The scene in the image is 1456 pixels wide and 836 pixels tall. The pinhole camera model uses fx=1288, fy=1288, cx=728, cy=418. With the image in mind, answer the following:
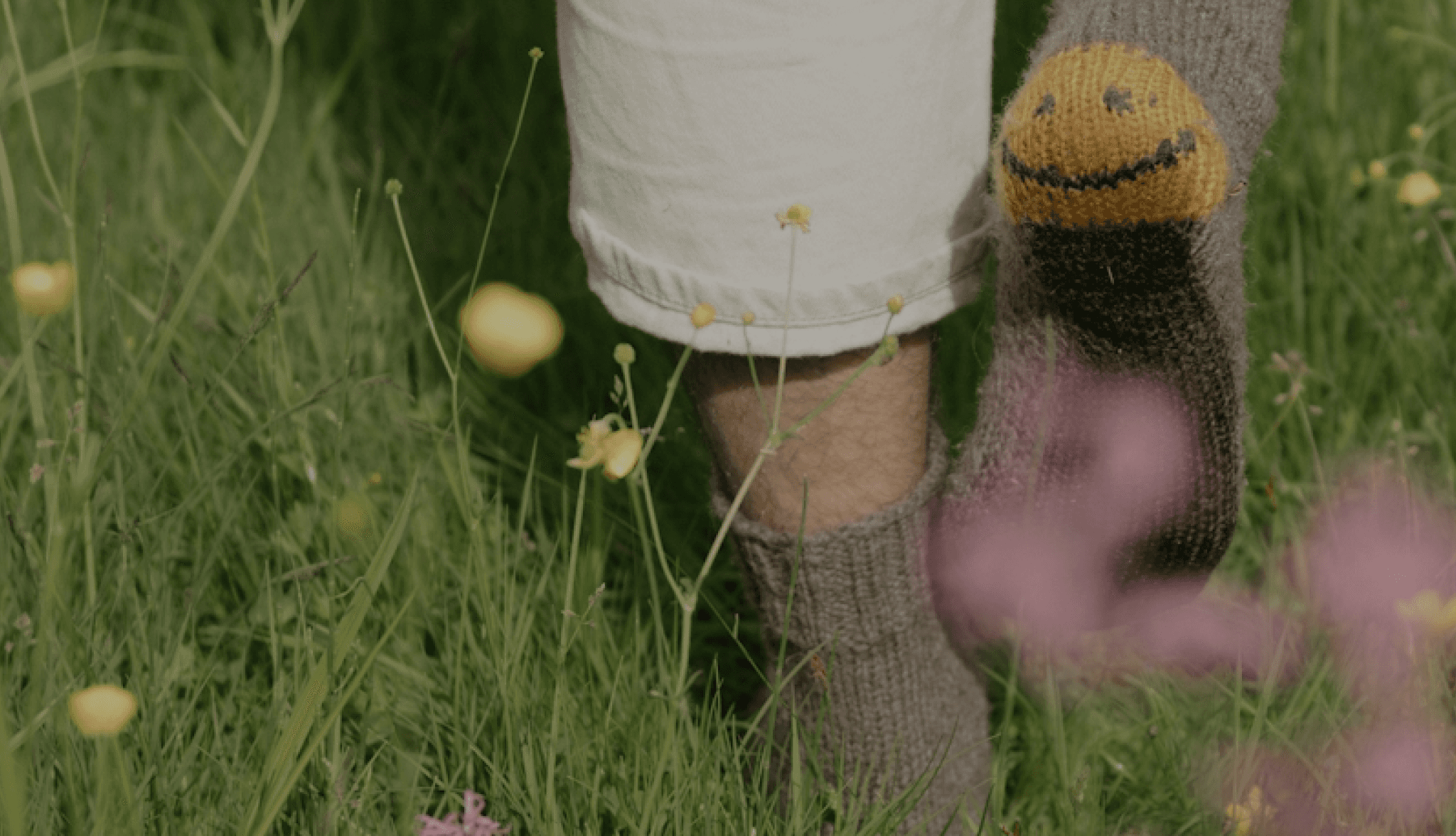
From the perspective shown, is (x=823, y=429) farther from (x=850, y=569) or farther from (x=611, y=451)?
(x=611, y=451)

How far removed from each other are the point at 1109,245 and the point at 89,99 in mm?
1527

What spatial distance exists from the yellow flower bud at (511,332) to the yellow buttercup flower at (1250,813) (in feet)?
1.93

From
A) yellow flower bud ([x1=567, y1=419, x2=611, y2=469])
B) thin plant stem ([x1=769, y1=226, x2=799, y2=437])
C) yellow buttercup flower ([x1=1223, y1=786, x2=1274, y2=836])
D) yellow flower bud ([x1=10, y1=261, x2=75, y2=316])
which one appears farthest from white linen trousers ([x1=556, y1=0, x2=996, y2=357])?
yellow buttercup flower ([x1=1223, y1=786, x2=1274, y2=836])

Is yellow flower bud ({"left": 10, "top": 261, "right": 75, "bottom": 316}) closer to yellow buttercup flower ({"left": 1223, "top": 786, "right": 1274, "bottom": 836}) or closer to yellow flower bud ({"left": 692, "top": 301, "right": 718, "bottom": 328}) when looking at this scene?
yellow flower bud ({"left": 692, "top": 301, "right": 718, "bottom": 328})

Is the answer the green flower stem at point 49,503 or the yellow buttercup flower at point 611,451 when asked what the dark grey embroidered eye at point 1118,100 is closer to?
the yellow buttercup flower at point 611,451

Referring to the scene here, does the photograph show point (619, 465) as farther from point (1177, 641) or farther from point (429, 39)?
point (429, 39)

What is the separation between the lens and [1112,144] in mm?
646

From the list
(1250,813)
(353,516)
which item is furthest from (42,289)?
(1250,813)

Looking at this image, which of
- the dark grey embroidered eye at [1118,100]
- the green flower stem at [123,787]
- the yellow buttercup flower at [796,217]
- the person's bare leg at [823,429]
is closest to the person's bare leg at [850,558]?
the person's bare leg at [823,429]

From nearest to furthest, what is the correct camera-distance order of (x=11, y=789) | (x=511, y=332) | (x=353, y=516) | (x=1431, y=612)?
(x=11, y=789)
(x=511, y=332)
(x=1431, y=612)
(x=353, y=516)

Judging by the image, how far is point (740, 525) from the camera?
936mm

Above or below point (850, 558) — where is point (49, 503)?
above

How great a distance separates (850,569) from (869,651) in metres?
0.08

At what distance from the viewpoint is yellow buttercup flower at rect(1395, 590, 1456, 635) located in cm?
88
